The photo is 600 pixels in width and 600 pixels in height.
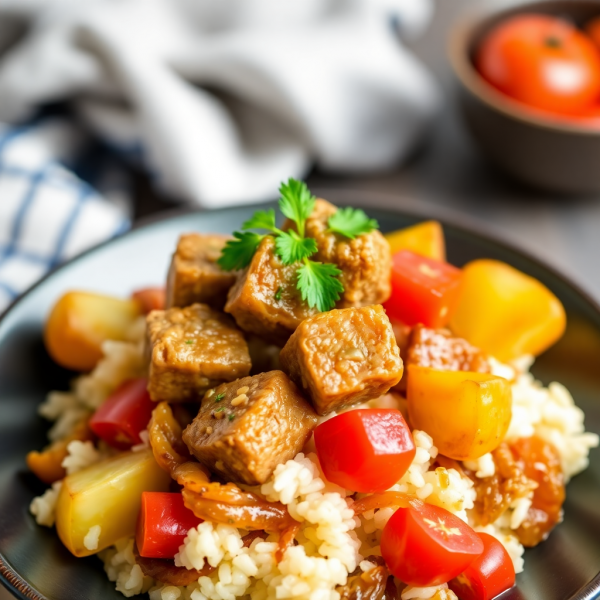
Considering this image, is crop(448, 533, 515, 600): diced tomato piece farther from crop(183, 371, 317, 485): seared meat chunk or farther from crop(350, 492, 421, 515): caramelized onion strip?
crop(183, 371, 317, 485): seared meat chunk

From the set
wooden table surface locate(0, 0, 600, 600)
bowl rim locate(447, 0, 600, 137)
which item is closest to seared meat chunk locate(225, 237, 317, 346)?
wooden table surface locate(0, 0, 600, 600)

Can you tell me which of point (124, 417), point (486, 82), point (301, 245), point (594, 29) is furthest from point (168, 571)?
point (594, 29)

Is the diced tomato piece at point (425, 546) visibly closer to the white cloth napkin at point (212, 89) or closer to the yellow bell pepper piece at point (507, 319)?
the yellow bell pepper piece at point (507, 319)

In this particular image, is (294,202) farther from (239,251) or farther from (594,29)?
(594,29)

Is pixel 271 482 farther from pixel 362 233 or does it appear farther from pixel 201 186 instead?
pixel 201 186

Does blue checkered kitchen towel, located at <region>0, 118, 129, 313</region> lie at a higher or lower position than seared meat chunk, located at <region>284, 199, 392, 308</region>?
lower

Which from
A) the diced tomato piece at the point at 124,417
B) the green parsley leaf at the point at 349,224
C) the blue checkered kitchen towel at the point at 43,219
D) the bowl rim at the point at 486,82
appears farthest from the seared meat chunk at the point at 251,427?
the bowl rim at the point at 486,82

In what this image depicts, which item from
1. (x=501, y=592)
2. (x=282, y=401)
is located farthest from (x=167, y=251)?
(x=501, y=592)
